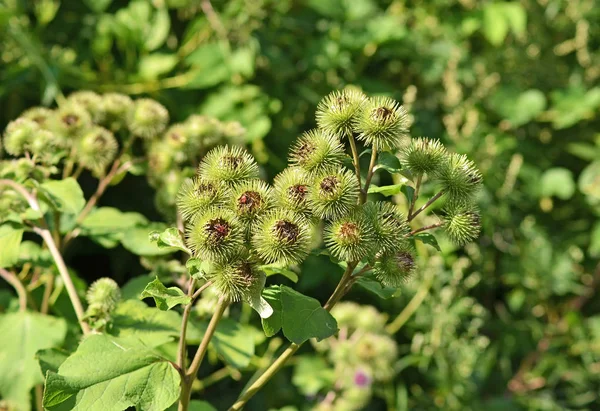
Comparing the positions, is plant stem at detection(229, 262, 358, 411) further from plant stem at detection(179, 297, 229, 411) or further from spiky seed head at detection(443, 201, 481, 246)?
spiky seed head at detection(443, 201, 481, 246)

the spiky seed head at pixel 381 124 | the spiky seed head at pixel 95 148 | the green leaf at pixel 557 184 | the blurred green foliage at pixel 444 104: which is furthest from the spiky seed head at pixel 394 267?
the green leaf at pixel 557 184

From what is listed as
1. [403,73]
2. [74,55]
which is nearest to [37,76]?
[74,55]

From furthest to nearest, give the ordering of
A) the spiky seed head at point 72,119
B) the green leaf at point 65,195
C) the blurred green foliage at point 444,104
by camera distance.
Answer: the blurred green foliage at point 444,104 → the spiky seed head at point 72,119 → the green leaf at point 65,195

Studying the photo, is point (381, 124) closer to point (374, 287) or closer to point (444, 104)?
point (374, 287)

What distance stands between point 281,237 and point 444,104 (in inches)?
117

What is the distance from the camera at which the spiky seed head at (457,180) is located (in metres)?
1.51

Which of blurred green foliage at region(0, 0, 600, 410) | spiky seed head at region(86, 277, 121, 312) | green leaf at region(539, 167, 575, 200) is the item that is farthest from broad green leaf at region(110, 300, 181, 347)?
green leaf at region(539, 167, 575, 200)

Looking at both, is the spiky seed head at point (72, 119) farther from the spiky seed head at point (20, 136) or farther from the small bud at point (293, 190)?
the small bud at point (293, 190)

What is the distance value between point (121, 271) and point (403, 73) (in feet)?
6.16

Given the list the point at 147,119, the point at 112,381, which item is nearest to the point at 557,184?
the point at 147,119

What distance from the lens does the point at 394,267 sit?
4.78ft

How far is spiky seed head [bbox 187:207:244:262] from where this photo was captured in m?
1.36

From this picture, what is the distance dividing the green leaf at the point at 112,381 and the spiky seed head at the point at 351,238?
1.50 ft

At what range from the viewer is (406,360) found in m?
3.55
